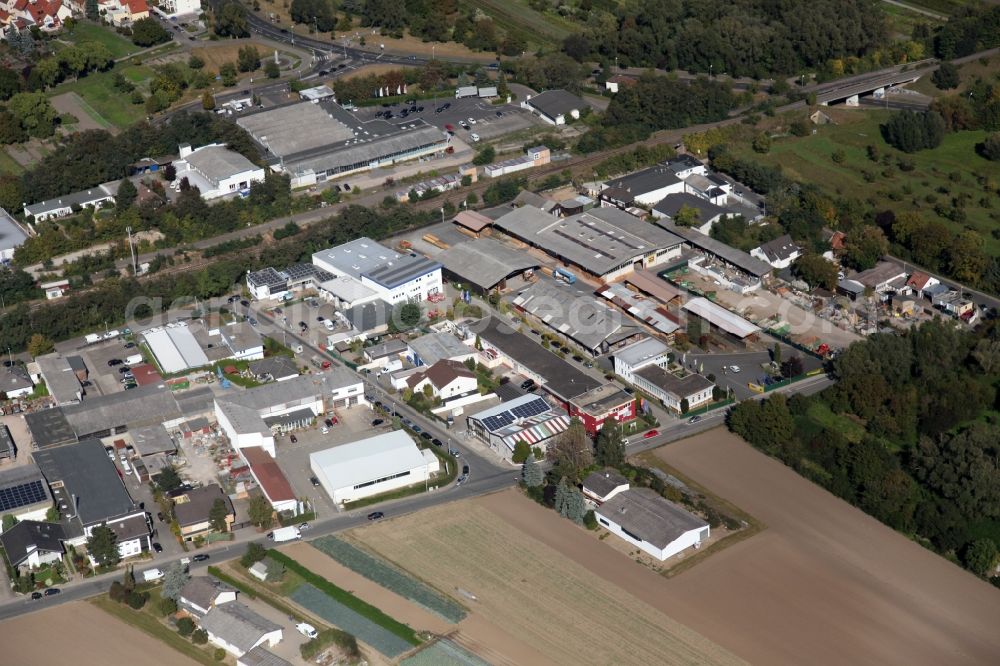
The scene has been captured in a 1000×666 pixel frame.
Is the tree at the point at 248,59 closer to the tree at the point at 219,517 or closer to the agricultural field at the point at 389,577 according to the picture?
the tree at the point at 219,517

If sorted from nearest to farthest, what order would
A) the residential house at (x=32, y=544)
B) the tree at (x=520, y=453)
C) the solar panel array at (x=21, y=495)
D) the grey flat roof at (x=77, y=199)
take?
the residential house at (x=32, y=544)
the solar panel array at (x=21, y=495)
the tree at (x=520, y=453)
the grey flat roof at (x=77, y=199)

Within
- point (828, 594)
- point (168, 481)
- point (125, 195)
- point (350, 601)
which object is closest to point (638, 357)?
point (828, 594)

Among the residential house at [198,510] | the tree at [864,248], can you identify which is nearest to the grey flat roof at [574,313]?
the tree at [864,248]

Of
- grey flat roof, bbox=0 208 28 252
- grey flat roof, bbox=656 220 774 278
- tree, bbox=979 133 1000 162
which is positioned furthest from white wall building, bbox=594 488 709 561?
tree, bbox=979 133 1000 162

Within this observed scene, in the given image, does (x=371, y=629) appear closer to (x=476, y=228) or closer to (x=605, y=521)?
(x=605, y=521)

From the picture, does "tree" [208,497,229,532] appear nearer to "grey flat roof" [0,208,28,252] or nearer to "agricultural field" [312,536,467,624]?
"agricultural field" [312,536,467,624]
